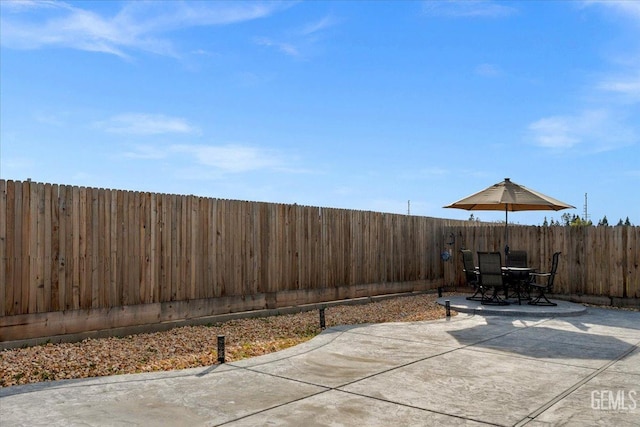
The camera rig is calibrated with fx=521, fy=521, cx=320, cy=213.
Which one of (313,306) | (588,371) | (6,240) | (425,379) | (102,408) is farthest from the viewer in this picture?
(313,306)

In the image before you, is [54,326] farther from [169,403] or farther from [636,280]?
[636,280]

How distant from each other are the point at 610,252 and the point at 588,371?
7.19 m

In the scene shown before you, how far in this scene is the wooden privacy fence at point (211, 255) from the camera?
7.09m

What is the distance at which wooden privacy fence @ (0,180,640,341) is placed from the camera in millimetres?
7086

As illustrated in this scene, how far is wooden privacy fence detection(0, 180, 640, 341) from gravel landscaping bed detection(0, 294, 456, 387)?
0.52 metres

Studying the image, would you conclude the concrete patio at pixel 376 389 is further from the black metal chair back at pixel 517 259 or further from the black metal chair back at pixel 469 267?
the black metal chair back at pixel 517 259

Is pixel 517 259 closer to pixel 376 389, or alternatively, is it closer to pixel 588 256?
pixel 588 256

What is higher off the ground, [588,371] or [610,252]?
[610,252]

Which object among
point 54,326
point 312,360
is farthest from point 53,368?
point 312,360

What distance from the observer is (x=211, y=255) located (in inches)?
359

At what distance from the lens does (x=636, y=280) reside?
11281mm

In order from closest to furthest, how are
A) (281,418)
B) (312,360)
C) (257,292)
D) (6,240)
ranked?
(281,418)
(312,360)
(6,240)
(257,292)

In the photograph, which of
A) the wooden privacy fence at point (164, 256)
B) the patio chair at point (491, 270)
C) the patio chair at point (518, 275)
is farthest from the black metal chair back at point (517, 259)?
the wooden privacy fence at point (164, 256)

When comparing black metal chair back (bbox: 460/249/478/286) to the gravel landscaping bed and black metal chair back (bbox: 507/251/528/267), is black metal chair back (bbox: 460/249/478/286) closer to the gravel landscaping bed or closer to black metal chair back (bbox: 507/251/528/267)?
black metal chair back (bbox: 507/251/528/267)
